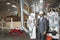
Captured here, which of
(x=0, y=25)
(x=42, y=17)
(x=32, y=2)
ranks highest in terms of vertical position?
(x=32, y=2)

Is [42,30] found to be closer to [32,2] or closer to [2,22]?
[32,2]

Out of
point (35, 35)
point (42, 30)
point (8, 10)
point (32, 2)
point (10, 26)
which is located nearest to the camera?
point (42, 30)

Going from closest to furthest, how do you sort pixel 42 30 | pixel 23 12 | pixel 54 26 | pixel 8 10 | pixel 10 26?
pixel 42 30 → pixel 54 26 → pixel 23 12 → pixel 10 26 → pixel 8 10

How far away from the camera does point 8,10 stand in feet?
74.4

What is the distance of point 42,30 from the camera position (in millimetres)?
5801

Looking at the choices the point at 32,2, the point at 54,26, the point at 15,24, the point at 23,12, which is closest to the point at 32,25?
the point at 54,26

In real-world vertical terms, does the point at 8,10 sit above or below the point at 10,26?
above

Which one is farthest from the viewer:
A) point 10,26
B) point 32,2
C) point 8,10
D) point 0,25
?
point 8,10

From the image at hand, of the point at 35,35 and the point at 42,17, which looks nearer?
the point at 42,17

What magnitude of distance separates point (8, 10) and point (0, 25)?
7.00m

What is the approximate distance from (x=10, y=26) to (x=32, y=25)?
24.9 ft

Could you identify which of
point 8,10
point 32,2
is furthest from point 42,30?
point 8,10

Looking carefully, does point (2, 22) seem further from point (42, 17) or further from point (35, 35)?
point (42, 17)

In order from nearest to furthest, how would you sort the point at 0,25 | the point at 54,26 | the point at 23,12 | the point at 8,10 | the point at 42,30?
the point at 42,30 < the point at 54,26 < the point at 23,12 < the point at 0,25 < the point at 8,10
